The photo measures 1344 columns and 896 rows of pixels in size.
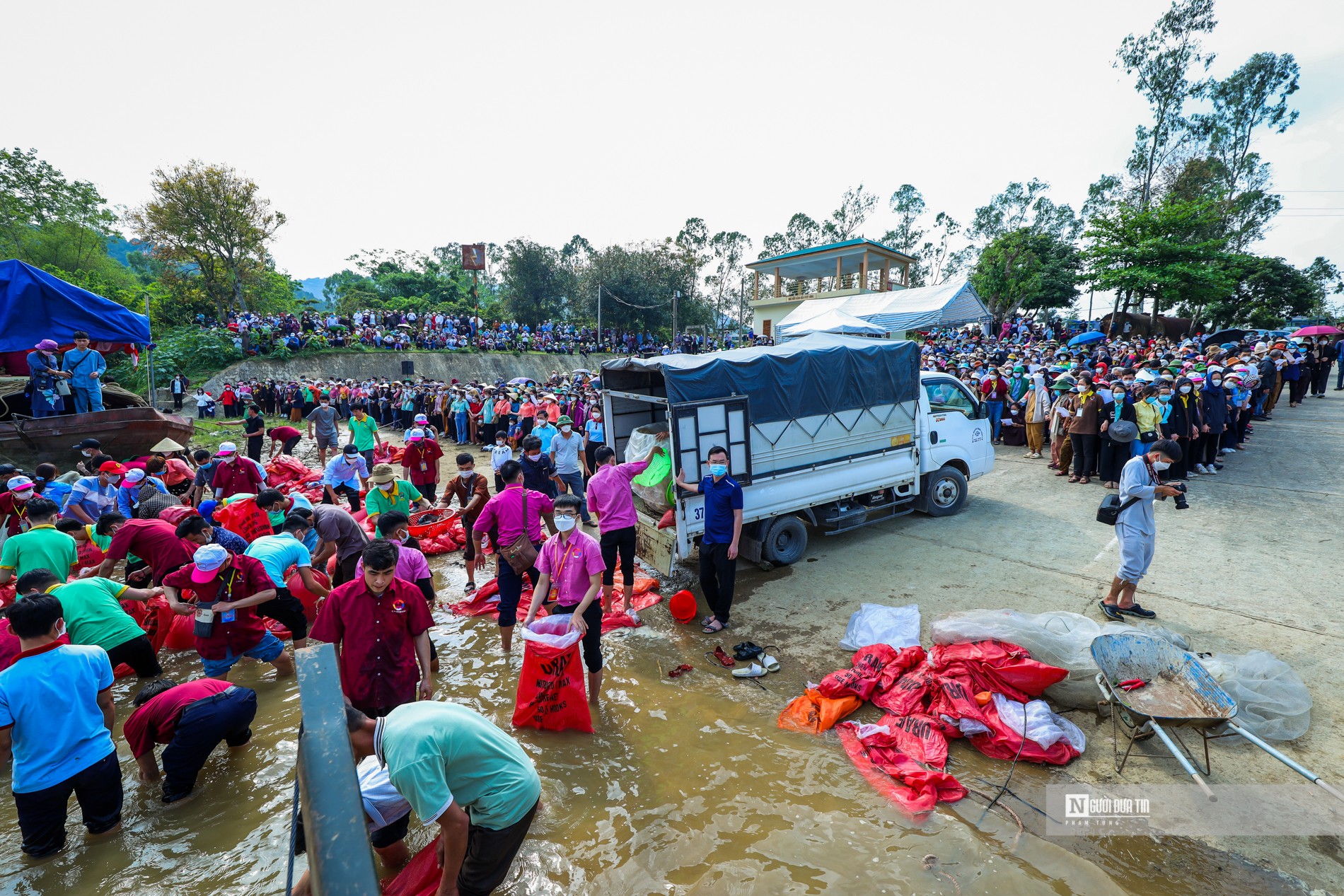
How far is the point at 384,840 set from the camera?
118 inches

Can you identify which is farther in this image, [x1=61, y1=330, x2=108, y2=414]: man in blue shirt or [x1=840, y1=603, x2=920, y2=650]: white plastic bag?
[x1=61, y1=330, x2=108, y2=414]: man in blue shirt

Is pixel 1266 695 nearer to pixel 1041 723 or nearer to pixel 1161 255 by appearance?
pixel 1041 723

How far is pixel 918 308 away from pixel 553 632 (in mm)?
17768

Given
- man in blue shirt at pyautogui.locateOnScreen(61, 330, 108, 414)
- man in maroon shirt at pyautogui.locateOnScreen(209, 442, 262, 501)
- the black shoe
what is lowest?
the black shoe

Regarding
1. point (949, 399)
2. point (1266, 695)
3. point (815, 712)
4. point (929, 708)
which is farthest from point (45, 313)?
point (1266, 695)

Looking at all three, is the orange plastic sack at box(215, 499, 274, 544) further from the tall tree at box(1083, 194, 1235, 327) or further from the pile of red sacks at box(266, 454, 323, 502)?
the tall tree at box(1083, 194, 1235, 327)

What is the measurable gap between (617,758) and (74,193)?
156ft

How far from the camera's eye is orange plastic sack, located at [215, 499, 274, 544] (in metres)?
6.40

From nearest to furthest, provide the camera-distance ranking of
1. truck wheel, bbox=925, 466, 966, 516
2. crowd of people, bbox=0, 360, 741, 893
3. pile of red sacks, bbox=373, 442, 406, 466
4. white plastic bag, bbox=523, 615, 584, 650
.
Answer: crowd of people, bbox=0, 360, 741, 893 → white plastic bag, bbox=523, 615, 584, 650 → truck wheel, bbox=925, 466, 966, 516 → pile of red sacks, bbox=373, 442, 406, 466

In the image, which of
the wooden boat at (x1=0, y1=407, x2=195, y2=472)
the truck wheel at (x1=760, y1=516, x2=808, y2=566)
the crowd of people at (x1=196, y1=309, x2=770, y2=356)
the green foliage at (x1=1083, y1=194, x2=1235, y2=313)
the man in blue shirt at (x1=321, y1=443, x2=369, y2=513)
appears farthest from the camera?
the crowd of people at (x1=196, y1=309, x2=770, y2=356)

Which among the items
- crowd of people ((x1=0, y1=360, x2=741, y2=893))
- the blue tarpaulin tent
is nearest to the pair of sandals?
crowd of people ((x1=0, y1=360, x2=741, y2=893))

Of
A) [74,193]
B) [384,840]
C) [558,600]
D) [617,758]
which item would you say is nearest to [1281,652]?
[617,758]

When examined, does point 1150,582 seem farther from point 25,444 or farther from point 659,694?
point 25,444

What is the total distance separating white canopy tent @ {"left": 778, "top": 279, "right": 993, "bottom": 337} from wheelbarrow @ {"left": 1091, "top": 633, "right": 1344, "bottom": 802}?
1396cm
